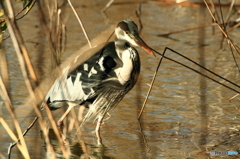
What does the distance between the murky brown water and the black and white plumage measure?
176 millimetres

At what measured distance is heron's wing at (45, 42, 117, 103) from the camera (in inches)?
170

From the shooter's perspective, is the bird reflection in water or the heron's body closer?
the bird reflection in water

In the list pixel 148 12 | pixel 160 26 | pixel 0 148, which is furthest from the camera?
pixel 148 12

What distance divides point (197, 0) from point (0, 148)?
21.0 ft

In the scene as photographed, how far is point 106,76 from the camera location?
431cm

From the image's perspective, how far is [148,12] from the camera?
362 inches

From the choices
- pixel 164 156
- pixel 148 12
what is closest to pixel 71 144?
pixel 164 156

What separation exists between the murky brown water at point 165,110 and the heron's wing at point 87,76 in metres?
0.30

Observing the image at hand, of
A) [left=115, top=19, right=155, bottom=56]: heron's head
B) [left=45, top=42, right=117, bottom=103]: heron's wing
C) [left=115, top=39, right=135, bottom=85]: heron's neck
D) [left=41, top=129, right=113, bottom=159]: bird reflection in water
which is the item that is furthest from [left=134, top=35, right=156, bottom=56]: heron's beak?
[left=41, top=129, right=113, bottom=159]: bird reflection in water

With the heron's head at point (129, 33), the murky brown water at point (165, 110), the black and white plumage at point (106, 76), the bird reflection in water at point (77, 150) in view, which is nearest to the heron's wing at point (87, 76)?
the black and white plumage at point (106, 76)

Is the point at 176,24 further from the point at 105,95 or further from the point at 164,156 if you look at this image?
the point at 164,156

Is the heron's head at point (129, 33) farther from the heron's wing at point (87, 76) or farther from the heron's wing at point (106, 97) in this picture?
the heron's wing at point (106, 97)

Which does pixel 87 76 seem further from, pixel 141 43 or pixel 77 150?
pixel 77 150

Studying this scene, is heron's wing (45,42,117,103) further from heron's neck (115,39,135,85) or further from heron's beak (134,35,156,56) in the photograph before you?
heron's beak (134,35,156,56)
